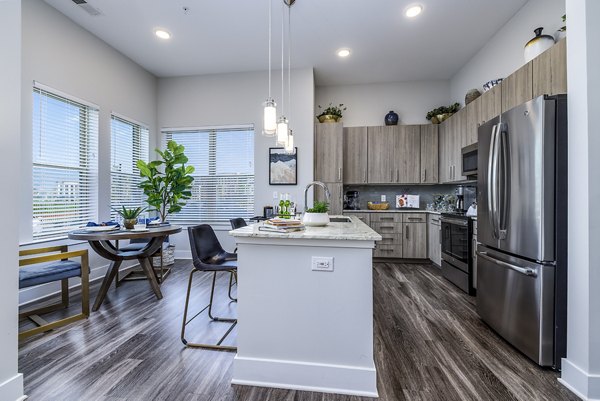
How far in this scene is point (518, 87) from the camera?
2.70m

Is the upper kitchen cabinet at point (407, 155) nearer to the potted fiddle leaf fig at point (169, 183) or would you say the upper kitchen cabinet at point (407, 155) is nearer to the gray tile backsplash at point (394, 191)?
the gray tile backsplash at point (394, 191)

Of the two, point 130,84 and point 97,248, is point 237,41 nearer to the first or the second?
point 130,84

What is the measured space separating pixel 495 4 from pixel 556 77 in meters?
1.60

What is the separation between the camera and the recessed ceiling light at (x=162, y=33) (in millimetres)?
3643

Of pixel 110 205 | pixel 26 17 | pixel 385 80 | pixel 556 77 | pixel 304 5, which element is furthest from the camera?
pixel 385 80

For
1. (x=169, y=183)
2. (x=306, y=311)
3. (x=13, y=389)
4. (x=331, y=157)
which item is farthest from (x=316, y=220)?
(x=169, y=183)

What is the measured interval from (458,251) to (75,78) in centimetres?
530

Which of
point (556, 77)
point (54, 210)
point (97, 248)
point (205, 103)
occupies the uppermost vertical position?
point (205, 103)

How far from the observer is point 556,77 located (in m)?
2.17

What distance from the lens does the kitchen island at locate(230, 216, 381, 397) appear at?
5.37ft

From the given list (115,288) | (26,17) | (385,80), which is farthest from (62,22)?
(385,80)

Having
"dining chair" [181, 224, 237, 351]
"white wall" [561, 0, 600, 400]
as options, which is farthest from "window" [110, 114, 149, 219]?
"white wall" [561, 0, 600, 400]

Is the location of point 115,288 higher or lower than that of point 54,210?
lower

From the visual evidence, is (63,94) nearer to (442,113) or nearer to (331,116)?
(331,116)
